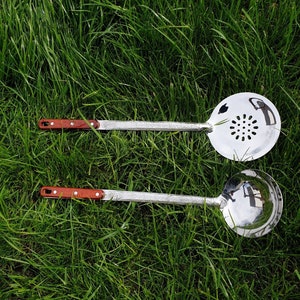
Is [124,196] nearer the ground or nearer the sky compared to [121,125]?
nearer the ground

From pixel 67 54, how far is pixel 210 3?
0.41m

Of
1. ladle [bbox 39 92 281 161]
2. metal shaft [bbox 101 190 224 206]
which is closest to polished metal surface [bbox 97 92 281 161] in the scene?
ladle [bbox 39 92 281 161]

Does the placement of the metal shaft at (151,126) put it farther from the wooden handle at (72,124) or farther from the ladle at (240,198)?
the ladle at (240,198)

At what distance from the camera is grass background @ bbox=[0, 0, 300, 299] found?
4.45 feet

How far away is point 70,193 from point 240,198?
44 cm

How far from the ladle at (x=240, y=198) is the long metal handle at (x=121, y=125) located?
16 cm

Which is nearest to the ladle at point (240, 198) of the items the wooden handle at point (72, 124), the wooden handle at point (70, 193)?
the wooden handle at point (70, 193)

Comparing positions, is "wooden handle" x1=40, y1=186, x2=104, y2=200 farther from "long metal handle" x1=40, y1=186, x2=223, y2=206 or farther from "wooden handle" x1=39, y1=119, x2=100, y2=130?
"wooden handle" x1=39, y1=119, x2=100, y2=130

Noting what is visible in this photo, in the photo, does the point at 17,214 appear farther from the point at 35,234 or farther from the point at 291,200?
the point at 291,200

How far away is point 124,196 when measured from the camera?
1.39 metres

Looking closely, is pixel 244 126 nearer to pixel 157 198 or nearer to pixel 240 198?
pixel 240 198

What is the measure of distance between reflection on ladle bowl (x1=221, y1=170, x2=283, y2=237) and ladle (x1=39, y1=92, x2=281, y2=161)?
0.06m

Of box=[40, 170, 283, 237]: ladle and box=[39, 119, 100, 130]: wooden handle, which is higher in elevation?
box=[39, 119, 100, 130]: wooden handle

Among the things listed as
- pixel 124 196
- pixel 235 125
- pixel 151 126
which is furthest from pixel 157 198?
pixel 235 125
